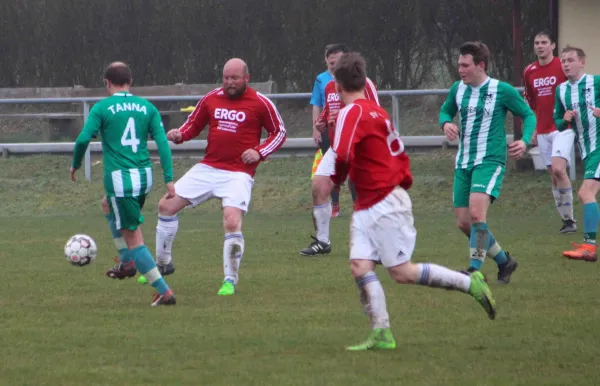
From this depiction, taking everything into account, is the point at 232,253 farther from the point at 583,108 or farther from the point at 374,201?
the point at 583,108

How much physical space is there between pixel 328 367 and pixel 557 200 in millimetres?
7798

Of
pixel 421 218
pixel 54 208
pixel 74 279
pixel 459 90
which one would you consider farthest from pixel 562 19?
pixel 74 279

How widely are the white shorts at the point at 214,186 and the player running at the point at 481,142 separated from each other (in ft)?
5.55

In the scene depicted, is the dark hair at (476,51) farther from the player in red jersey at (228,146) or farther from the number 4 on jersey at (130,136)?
the number 4 on jersey at (130,136)

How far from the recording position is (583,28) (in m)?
18.6

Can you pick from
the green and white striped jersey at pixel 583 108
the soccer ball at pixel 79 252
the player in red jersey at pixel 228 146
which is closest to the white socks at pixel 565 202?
the green and white striped jersey at pixel 583 108

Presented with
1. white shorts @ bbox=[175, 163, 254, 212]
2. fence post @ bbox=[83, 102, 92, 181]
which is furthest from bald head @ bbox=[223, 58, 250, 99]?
fence post @ bbox=[83, 102, 92, 181]

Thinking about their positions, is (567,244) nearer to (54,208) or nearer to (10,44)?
(54,208)

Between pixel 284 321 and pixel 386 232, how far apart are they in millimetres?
1370

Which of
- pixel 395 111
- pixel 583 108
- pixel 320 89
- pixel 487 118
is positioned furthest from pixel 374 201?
pixel 395 111

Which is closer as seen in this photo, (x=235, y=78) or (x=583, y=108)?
(x=235, y=78)

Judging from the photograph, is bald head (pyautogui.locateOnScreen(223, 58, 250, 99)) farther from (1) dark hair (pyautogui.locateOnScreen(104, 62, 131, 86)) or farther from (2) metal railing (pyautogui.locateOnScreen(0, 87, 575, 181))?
(2) metal railing (pyautogui.locateOnScreen(0, 87, 575, 181))

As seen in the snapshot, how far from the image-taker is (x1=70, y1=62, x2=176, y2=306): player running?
849 centimetres

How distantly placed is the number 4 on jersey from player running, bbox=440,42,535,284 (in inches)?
95.4
